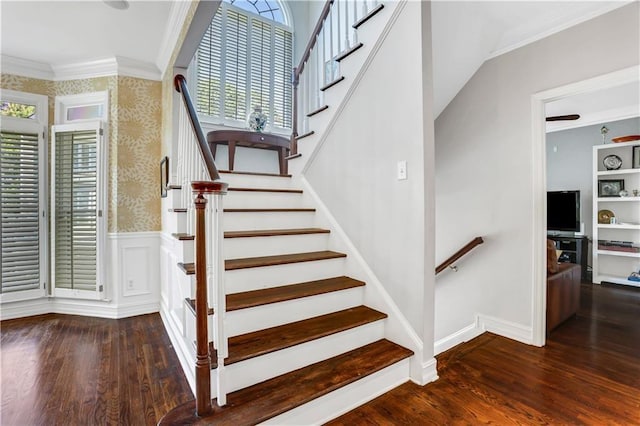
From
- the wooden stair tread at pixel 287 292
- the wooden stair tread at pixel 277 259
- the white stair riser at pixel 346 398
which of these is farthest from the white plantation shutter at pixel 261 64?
the white stair riser at pixel 346 398

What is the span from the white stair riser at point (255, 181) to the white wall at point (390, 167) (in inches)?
28.3

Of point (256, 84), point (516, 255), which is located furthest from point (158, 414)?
point (256, 84)

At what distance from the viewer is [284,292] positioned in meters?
1.97

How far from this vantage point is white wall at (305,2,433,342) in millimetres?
1850

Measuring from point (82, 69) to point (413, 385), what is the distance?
14.7ft

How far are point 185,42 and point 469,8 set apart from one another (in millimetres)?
2271

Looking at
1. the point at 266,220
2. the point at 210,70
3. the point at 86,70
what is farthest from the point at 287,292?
the point at 210,70

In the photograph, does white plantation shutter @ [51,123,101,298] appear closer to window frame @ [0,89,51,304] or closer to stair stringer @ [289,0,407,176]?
window frame @ [0,89,51,304]

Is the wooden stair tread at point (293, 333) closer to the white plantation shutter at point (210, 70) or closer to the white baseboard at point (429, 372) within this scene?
the white baseboard at point (429, 372)

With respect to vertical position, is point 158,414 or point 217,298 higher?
point 217,298

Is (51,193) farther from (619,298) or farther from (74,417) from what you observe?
(619,298)

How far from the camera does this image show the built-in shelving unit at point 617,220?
14.7 ft

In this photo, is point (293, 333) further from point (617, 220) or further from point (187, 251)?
point (617, 220)

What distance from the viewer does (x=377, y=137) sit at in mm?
2168
